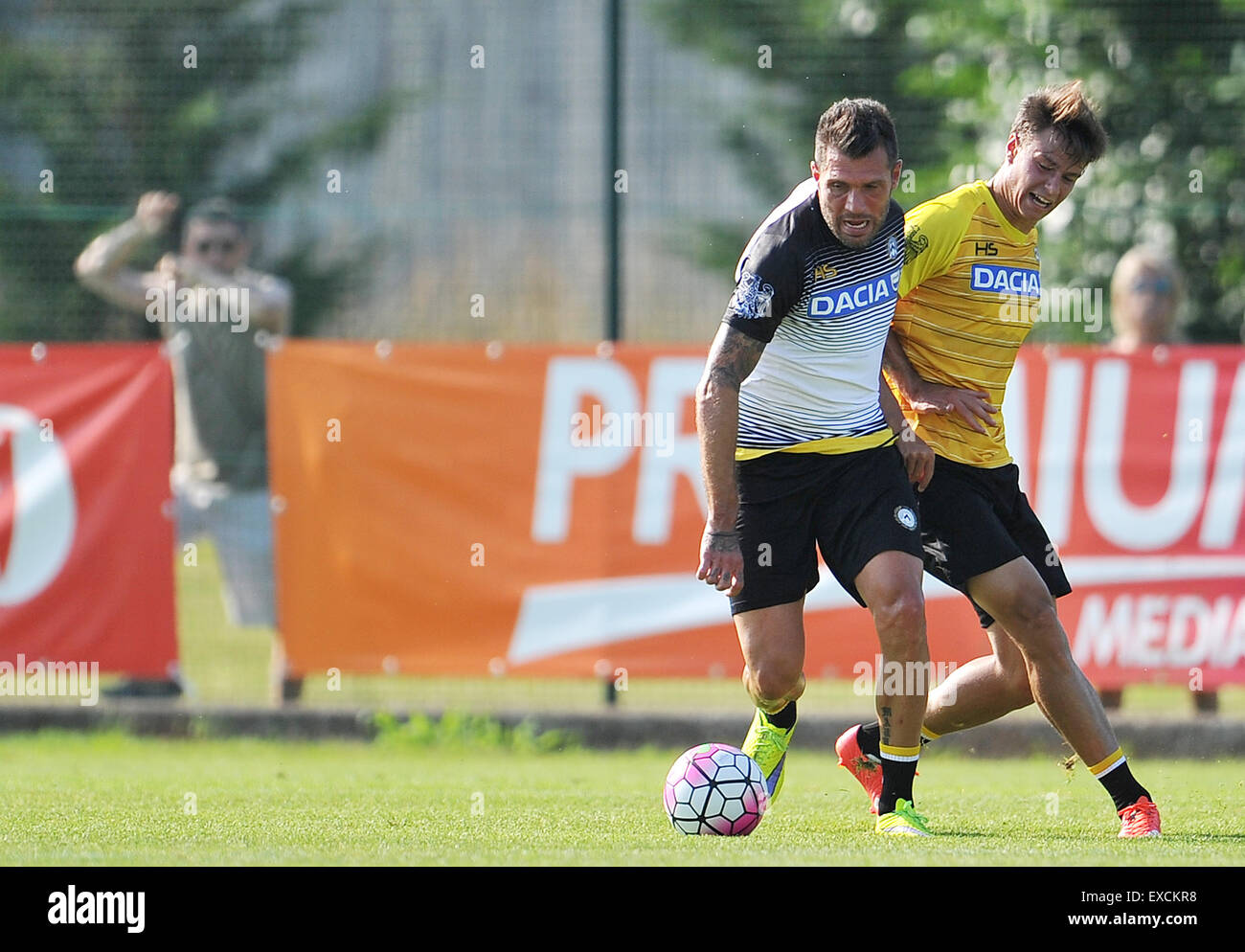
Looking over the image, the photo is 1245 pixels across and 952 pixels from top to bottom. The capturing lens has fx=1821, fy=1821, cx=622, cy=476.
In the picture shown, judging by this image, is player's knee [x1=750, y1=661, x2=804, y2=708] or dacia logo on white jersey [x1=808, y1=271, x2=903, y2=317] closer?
dacia logo on white jersey [x1=808, y1=271, x2=903, y2=317]

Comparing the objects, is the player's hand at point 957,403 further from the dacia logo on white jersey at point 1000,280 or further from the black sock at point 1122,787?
the black sock at point 1122,787

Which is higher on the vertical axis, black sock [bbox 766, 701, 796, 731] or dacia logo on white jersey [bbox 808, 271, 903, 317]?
dacia logo on white jersey [bbox 808, 271, 903, 317]

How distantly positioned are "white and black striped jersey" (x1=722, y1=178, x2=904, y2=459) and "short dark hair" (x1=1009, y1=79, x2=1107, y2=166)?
59cm

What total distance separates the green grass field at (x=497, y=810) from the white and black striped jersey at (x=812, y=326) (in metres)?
1.43

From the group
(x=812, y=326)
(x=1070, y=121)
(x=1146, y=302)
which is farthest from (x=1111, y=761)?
(x=1146, y=302)

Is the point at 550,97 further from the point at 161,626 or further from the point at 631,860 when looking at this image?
the point at 631,860

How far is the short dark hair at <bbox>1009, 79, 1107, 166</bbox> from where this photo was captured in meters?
6.32

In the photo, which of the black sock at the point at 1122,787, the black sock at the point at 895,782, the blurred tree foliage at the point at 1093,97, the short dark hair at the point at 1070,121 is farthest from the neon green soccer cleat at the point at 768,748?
the blurred tree foliage at the point at 1093,97

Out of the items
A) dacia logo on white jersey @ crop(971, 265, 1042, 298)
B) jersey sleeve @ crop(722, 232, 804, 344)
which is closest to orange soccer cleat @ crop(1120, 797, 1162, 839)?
dacia logo on white jersey @ crop(971, 265, 1042, 298)

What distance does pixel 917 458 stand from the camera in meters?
6.59

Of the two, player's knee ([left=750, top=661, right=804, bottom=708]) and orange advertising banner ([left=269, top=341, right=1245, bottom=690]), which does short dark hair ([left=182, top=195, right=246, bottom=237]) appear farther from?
player's knee ([left=750, top=661, right=804, bottom=708])

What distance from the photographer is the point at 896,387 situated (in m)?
6.77

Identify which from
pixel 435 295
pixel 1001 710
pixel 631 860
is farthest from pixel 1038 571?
pixel 435 295

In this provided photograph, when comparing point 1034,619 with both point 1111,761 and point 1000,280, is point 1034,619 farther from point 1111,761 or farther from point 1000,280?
point 1000,280
